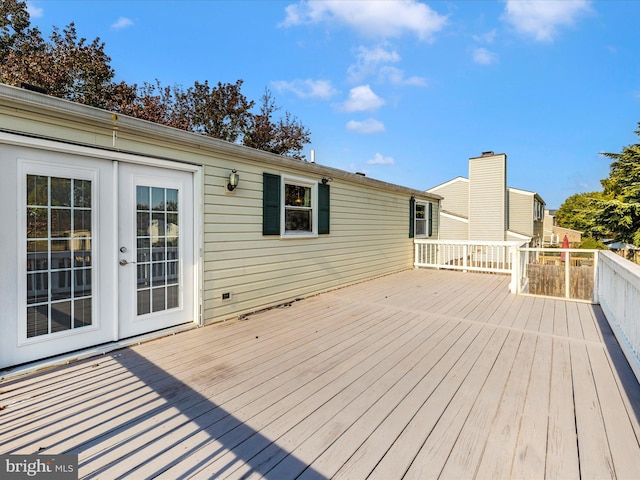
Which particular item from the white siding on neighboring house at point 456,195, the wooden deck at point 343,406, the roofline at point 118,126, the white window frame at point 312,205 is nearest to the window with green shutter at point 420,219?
the white window frame at point 312,205

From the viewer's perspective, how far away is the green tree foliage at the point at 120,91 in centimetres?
968

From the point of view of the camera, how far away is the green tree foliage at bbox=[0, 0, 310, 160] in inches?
381

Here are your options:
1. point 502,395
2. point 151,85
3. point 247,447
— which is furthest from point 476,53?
point 151,85

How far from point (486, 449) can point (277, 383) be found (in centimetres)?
140

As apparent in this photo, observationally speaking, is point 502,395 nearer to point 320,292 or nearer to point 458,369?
point 458,369

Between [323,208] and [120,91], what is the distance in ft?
34.2

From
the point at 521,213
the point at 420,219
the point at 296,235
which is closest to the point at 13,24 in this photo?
the point at 296,235

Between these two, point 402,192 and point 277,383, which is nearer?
point 277,383

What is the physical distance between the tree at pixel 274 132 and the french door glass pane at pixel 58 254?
41.0 feet

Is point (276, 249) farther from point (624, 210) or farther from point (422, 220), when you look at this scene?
point (624, 210)

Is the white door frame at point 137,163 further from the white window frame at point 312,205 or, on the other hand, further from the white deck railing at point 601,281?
the white deck railing at point 601,281

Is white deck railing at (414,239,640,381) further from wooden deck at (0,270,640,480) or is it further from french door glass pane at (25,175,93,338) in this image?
french door glass pane at (25,175,93,338)

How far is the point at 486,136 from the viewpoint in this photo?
50.1ft

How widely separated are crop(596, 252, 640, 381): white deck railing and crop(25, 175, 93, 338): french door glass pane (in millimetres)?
4670
